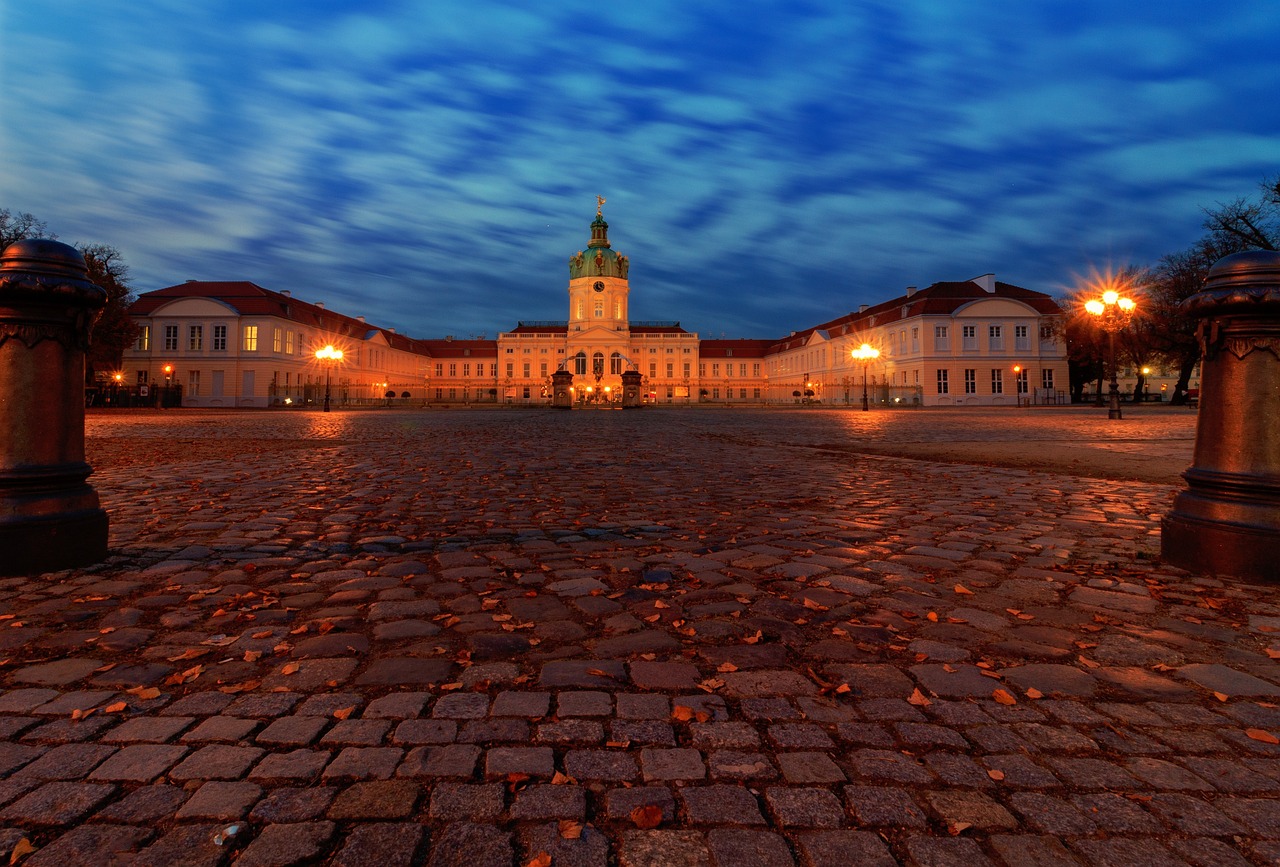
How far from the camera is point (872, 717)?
217cm

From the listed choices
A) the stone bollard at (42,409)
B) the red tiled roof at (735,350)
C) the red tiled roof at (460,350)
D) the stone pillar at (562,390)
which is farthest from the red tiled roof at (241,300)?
the stone bollard at (42,409)

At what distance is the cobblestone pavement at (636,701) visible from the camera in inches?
62.6

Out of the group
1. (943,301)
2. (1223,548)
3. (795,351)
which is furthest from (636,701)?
(795,351)

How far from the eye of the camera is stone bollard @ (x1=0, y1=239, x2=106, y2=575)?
3752 mm

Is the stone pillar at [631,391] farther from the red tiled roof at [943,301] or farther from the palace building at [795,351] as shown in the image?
the red tiled roof at [943,301]

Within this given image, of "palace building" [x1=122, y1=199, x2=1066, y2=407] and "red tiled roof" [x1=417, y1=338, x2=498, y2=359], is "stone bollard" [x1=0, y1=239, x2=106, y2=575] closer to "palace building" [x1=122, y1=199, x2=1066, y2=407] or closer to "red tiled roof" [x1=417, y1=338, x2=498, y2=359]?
"palace building" [x1=122, y1=199, x2=1066, y2=407]

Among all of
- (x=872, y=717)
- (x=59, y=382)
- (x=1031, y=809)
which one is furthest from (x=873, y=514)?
(x=59, y=382)

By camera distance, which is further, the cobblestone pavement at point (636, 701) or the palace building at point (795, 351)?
the palace building at point (795, 351)

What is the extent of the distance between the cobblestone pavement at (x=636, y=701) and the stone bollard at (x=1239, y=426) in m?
0.25

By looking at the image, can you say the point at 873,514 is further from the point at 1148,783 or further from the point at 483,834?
the point at 483,834

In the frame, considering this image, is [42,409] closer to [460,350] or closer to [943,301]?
[943,301]

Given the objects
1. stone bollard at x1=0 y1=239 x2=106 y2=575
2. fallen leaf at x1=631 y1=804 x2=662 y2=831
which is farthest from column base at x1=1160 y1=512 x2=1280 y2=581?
stone bollard at x1=0 y1=239 x2=106 y2=575

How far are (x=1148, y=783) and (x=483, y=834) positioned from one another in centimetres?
178

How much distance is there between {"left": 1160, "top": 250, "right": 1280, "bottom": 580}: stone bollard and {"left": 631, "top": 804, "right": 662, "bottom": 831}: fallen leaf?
3.98 meters
